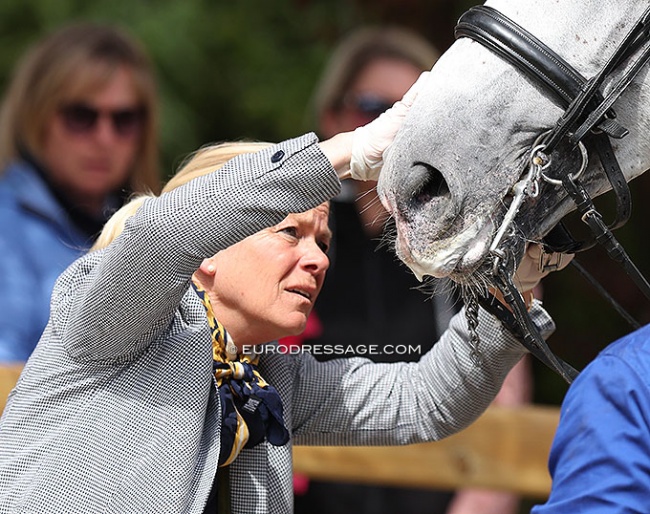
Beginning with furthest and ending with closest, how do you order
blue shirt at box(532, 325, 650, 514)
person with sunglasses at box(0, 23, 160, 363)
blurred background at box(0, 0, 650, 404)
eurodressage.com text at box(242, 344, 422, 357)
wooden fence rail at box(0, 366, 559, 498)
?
blurred background at box(0, 0, 650, 404), person with sunglasses at box(0, 23, 160, 363), wooden fence rail at box(0, 366, 559, 498), eurodressage.com text at box(242, 344, 422, 357), blue shirt at box(532, 325, 650, 514)

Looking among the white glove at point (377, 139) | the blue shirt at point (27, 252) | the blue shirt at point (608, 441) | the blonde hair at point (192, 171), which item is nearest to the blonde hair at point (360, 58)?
the blue shirt at point (27, 252)

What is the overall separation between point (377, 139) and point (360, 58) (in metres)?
1.66

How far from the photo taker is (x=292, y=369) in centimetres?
201

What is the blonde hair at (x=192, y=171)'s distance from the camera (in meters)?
1.89

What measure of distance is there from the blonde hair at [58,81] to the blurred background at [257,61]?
1.14m

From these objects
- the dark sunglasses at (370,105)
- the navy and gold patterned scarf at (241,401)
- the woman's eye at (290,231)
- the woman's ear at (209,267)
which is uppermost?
the woman's eye at (290,231)

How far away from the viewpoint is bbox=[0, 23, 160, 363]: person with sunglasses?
2.96 m

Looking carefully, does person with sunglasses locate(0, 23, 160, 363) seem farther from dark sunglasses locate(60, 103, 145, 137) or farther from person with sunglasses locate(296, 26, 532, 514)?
person with sunglasses locate(296, 26, 532, 514)

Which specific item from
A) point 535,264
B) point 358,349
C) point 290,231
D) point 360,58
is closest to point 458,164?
point 535,264

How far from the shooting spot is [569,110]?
156 cm

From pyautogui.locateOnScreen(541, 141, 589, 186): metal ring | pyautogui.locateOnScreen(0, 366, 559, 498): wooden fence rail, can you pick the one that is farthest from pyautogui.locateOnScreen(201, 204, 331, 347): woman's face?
pyautogui.locateOnScreen(0, 366, 559, 498): wooden fence rail

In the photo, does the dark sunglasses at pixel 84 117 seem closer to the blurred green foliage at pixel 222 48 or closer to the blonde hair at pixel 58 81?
the blonde hair at pixel 58 81

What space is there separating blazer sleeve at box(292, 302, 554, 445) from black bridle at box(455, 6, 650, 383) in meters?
0.37

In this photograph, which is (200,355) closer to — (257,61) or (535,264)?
(535,264)
